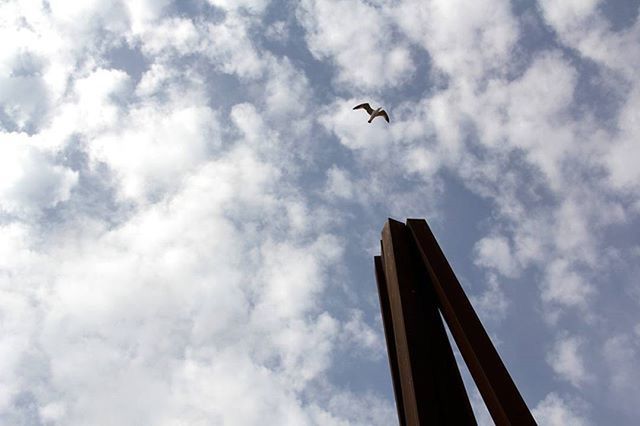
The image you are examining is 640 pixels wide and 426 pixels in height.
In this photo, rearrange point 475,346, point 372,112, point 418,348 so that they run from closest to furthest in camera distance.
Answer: point 475,346
point 418,348
point 372,112

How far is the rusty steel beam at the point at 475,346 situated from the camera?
199 cm

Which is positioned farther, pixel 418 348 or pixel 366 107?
pixel 366 107

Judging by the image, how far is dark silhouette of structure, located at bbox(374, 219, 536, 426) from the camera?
209 centimetres

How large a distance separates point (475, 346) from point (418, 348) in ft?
1.12

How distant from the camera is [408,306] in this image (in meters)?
2.65

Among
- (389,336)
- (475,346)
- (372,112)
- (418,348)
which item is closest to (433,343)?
(418,348)

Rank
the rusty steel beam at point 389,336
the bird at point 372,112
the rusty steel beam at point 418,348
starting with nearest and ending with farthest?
the rusty steel beam at point 418,348, the rusty steel beam at point 389,336, the bird at point 372,112

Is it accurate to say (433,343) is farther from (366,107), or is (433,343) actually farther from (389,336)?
(366,107)

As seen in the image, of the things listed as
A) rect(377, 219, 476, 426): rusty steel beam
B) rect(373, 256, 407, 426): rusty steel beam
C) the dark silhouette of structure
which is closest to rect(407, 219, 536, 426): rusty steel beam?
the dark silhouette of structure

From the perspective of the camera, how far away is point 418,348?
2473 millimetres

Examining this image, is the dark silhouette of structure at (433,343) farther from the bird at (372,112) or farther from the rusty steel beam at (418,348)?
the bird at (372,112)

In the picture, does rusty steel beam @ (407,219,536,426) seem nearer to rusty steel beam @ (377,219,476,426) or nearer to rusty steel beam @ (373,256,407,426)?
rusty steel beam @ (377,219,476,426)

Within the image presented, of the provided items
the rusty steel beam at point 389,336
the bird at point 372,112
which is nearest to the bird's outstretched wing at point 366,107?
the bird at point 372,112

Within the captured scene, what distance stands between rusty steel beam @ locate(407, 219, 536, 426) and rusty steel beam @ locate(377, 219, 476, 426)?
130 mm
